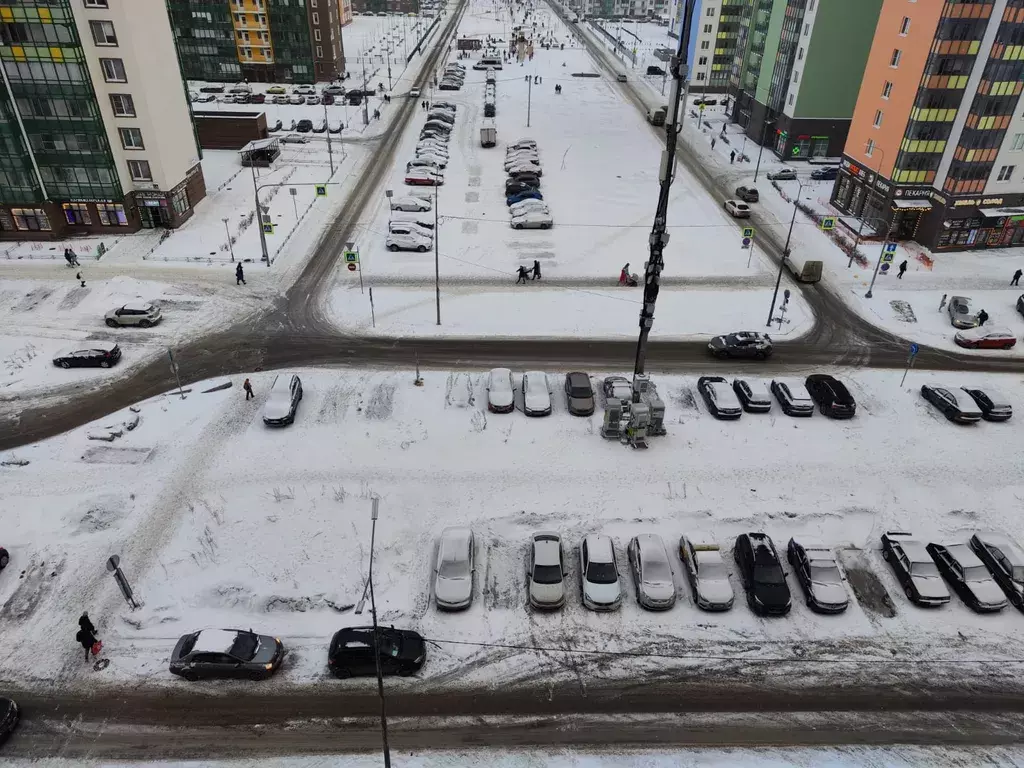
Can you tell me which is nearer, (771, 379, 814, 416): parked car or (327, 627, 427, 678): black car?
(327, 627, 427, 678): black car

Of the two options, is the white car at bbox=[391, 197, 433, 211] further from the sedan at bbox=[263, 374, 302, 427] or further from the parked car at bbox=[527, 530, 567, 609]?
the parked car at bbox=[527, 530, 567, 609]

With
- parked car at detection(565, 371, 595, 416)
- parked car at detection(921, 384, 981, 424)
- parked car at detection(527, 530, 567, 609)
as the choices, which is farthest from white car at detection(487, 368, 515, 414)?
parked car at detection(921, 384, 981, 424)

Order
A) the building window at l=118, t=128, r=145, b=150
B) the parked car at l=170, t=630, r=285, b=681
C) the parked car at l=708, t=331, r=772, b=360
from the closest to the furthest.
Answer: the parked car at l=170, t=630, r=285, b=681 → the parked car at l=708, t=331, r=772, b=360 → the building window at l=118, t=128, r=145, b=150

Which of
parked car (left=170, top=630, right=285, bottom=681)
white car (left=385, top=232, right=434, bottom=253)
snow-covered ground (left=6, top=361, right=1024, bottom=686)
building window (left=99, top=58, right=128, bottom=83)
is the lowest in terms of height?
Answer: snow-covered ground (left=6, top=361, right=1024, bottom=686)

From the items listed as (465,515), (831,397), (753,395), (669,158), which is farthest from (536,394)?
(831,397)

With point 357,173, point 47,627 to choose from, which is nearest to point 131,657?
point 47,627

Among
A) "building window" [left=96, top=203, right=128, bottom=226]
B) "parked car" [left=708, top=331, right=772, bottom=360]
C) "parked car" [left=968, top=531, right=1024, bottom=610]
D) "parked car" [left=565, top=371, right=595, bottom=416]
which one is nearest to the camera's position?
"parked car" [left=968, top=531, right=1024, bottom=610]

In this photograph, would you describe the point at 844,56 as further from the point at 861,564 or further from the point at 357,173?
the point at 861,564
